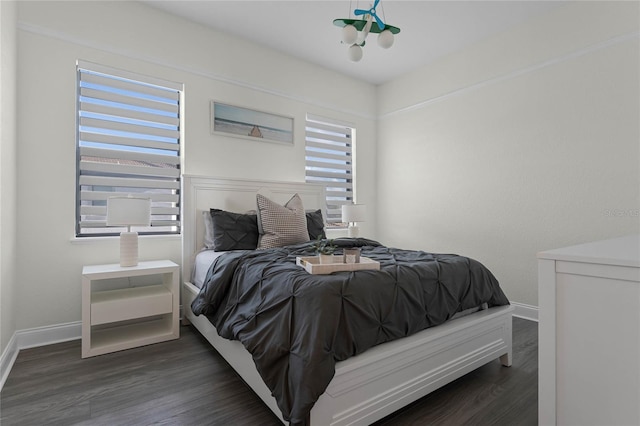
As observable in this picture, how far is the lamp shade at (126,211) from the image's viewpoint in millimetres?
2340

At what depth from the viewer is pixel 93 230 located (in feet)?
8.97

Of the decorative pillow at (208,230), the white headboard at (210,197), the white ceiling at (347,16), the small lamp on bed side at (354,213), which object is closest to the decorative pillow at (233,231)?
the decorative pillow at (208,230)

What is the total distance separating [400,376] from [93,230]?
106 inches

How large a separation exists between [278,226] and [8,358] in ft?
6.42

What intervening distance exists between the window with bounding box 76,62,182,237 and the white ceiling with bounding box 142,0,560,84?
829mm

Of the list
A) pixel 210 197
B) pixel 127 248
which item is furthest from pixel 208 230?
pixel 127 248

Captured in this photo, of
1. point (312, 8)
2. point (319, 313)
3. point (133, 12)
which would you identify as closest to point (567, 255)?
point (319, 313)

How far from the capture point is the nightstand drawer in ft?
7.36

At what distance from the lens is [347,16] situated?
309cm

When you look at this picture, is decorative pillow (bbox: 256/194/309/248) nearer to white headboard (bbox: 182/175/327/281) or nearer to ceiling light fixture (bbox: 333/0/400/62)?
white headboard (bbox: 182/175/327/281)

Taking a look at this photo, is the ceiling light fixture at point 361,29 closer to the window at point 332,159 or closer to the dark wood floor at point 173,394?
the window at point 332,159

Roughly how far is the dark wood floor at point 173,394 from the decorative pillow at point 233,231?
0.86 m

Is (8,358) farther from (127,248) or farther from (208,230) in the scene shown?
(208,230)

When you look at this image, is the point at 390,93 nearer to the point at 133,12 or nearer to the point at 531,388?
the point at 133,12
